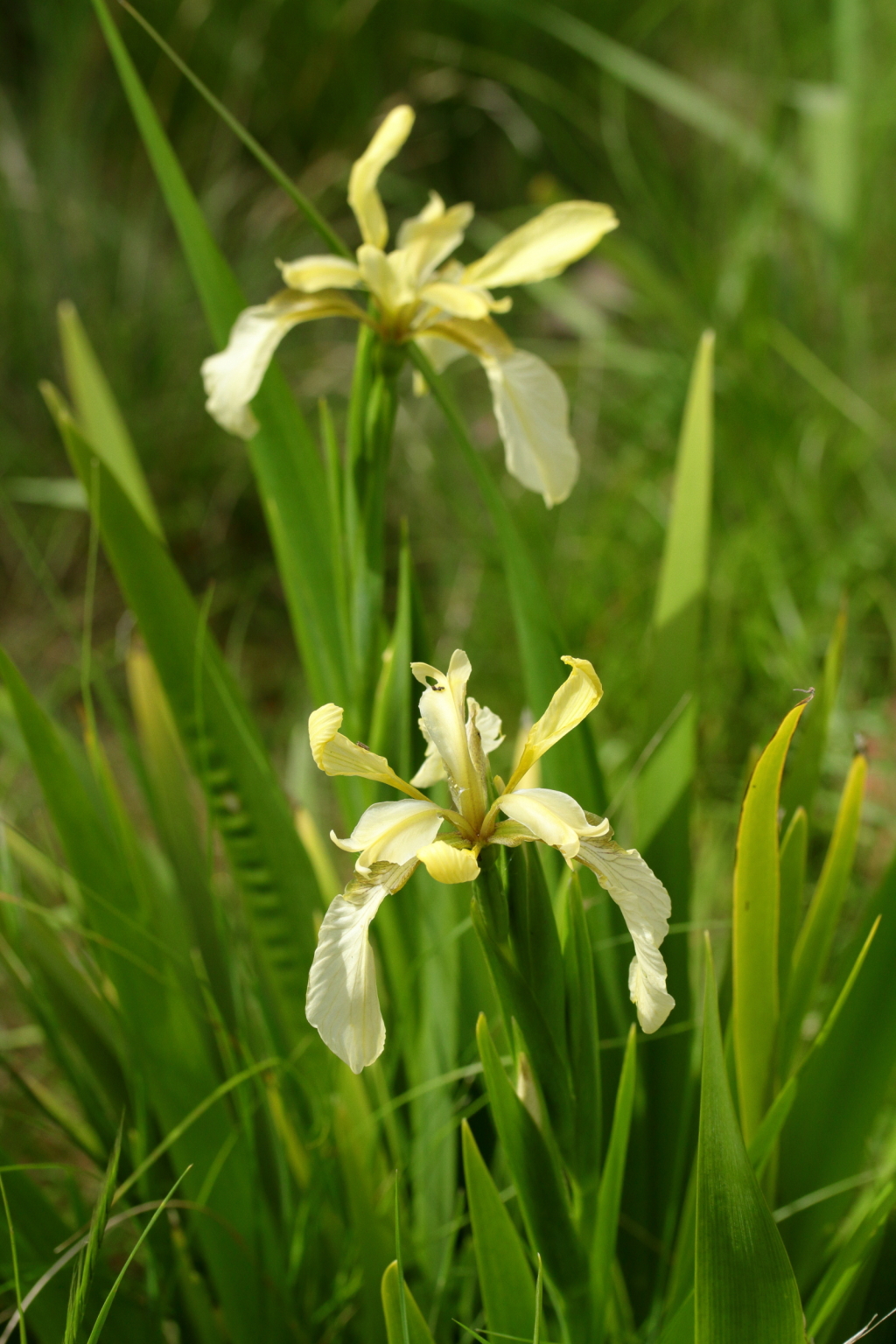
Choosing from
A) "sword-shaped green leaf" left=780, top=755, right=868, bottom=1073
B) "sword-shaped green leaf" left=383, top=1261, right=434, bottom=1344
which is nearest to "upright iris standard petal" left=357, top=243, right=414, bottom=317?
"sword-shaped green leaf" left=780, top=755, right=868, bottom=1073

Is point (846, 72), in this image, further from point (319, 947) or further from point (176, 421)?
point (319, 947)

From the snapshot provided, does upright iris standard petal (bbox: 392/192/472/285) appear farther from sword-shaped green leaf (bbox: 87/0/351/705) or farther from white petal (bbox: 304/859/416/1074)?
white petal (bbox: 304/859/416/1074)

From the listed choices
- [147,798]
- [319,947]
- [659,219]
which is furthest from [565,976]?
[659,219]

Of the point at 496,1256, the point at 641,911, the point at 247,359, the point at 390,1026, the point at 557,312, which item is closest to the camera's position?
the point at 641,911

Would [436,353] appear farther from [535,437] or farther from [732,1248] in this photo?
[732,1248]

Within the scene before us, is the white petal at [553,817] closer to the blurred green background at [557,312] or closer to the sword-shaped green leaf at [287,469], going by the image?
the sword-shaped green leaf at [287,469]

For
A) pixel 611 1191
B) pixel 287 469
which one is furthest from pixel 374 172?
pixel 611 1191
